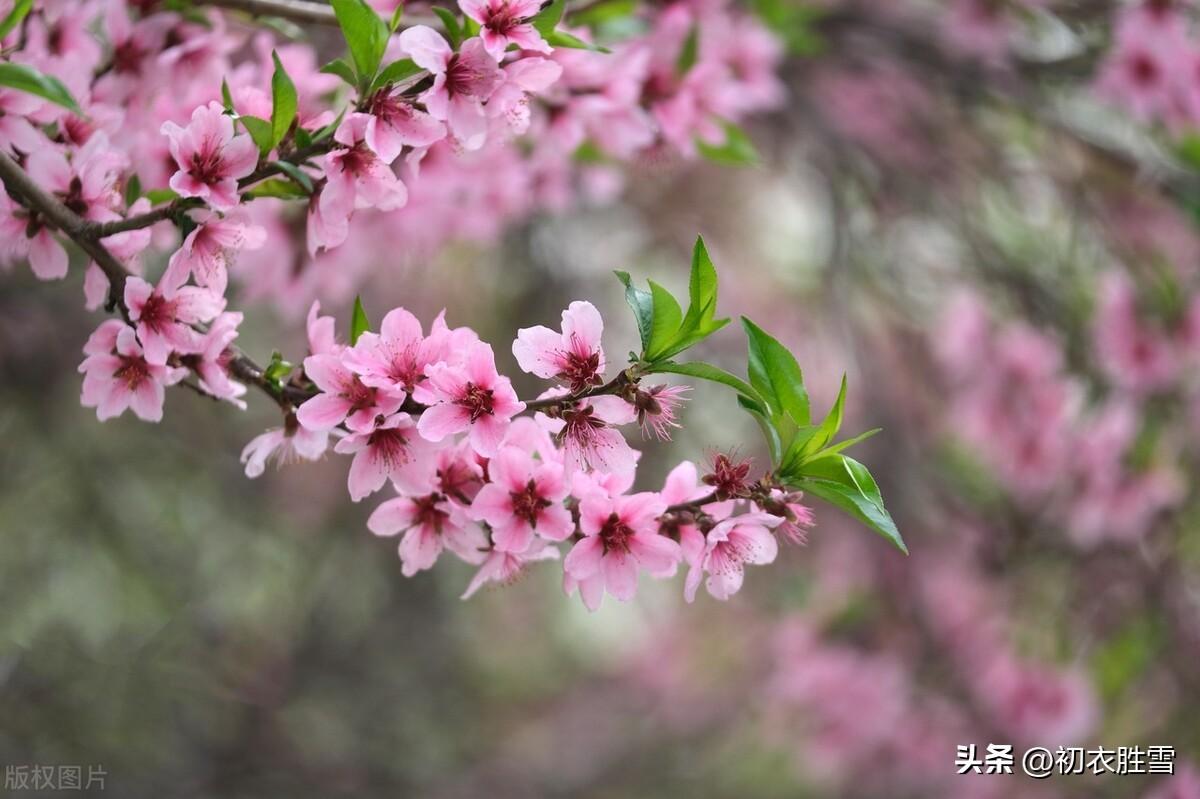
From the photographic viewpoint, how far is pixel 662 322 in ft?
2.85

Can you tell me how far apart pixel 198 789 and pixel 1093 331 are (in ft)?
7.88

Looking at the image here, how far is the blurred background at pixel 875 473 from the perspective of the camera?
2217 millimetres

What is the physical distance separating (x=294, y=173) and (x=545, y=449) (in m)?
0.34

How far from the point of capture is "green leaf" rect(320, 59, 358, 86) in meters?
0.96

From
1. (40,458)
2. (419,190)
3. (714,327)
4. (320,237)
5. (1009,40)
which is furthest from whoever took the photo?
(40,458)

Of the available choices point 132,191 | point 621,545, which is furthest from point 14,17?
point 621,545

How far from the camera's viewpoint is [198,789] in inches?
99.7

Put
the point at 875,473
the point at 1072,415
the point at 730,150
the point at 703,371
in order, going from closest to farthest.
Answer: the point at 703,371, the point at 730,150, the point at 875,473, the point at 1072,415

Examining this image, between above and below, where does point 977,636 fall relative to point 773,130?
below

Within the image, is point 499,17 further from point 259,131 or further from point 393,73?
point 259,131

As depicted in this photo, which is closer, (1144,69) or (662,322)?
(662,322)

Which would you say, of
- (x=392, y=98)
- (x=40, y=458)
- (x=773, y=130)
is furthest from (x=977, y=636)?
(x=40, y=458)

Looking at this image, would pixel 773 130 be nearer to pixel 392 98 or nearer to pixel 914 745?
pixel 914 745

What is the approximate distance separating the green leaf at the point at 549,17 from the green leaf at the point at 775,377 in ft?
1.23
